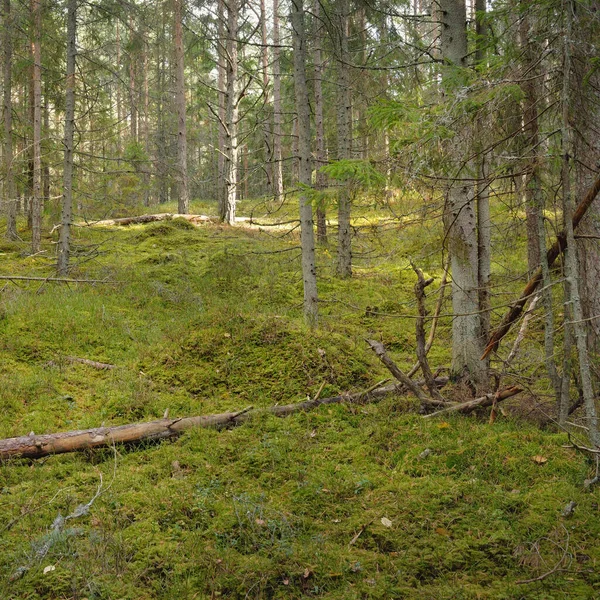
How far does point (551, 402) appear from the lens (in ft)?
20.2

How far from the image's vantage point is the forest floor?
379cm

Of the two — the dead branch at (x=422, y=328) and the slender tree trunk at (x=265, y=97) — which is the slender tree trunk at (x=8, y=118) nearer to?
the slender tree trunk at (x=265, y=97)

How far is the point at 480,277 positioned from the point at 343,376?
2609mm

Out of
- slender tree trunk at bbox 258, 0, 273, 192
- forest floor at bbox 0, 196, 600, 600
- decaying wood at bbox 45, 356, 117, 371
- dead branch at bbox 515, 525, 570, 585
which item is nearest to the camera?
dead branch at bbox 515, 525, 570, 585

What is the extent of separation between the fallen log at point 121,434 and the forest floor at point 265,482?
12 centimetres

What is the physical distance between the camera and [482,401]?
6.22m

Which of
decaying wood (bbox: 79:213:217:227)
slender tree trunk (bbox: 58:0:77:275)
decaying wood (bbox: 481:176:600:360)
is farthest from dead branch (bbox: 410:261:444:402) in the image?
decaying wood (bbox: 79:213:217:227)

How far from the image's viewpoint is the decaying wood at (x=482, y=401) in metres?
6.14

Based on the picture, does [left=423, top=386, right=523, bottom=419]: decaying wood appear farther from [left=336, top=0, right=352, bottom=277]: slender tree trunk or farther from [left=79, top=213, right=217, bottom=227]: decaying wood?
[left=79, top=213, right=217, bottom=227]: decaying wood

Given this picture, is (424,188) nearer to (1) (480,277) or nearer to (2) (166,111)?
(1) (480,277)

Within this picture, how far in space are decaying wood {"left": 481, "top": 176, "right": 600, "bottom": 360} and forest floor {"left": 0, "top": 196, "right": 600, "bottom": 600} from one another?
31 cm

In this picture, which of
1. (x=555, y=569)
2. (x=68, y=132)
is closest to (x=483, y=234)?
(x=555, y=569)

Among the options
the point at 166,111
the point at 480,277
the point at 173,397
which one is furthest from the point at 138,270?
the point at 166,111

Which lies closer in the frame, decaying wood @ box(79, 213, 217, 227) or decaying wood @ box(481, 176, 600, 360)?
decaying wood @ box(481, 176, 600, 360)
